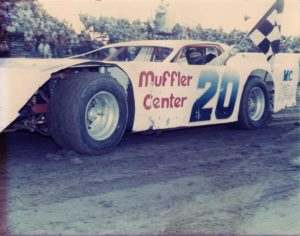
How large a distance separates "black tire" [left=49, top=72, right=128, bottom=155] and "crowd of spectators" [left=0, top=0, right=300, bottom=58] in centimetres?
384

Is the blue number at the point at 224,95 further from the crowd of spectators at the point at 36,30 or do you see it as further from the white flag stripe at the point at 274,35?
the crowd of spectators at the point at 36,30

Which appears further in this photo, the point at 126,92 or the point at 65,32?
the point at 65,32

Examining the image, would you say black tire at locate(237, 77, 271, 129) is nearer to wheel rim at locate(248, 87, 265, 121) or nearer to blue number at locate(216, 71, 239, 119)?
wheel rim at locate(248, 87, 265, 121)

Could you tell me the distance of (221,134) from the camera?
5.73m

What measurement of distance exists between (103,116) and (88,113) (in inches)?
6.5

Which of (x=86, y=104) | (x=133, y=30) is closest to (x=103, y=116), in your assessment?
(x=86, y=104)

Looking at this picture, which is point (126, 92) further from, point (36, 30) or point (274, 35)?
point (36, 30)

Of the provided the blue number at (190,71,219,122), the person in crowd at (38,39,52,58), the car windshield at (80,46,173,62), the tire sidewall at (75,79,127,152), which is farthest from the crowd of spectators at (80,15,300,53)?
the tire sidewall at (75,79,127,152)

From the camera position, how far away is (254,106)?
245 inches

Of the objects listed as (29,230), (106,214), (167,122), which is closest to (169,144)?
(167,122)

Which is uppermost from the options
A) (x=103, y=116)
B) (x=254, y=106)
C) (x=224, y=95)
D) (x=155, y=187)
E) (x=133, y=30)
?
(x=133, y=30)

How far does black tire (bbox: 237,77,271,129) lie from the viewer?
5.86 meters

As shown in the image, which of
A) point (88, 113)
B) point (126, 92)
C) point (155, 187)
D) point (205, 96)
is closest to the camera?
point (155, 187)

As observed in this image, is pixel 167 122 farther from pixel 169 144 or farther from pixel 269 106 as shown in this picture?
pixel 269 106
